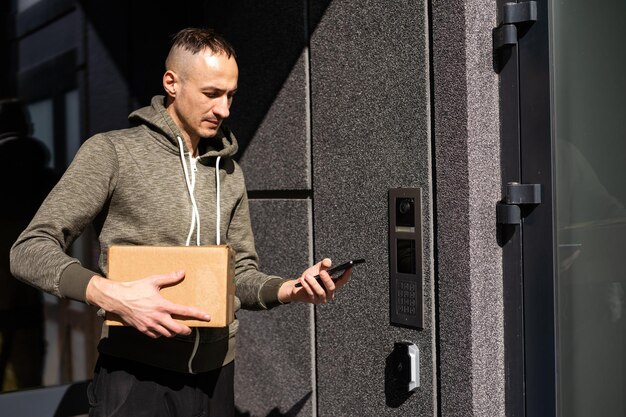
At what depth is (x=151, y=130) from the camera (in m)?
2.20

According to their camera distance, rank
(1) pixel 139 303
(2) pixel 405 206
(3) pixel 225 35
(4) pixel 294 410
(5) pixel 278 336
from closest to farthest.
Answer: (1) pixel 139 303 < (2) pixel 405 206 < (4) pixel 294 410 < (5) pixel 278 336 < (3) pixel 225 35

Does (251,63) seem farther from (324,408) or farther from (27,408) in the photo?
(27,408)

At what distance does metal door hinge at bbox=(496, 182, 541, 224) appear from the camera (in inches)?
90.7

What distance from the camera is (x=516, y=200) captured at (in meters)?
2.32

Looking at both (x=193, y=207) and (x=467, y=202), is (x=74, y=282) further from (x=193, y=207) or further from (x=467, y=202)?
(x=467, y=202)

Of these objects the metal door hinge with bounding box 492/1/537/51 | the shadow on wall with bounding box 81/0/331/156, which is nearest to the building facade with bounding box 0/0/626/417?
the metal door hinge with bounding box 492/1/537/51

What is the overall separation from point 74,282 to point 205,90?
65 cm

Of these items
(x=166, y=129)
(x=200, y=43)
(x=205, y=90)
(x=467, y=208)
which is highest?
(x=200, y=43)

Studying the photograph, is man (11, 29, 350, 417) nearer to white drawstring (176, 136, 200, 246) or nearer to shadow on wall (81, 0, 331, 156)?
white drawstring (176, 136, 200, 246)

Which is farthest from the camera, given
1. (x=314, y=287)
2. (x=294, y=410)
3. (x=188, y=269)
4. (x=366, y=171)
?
(x=294, y=410)

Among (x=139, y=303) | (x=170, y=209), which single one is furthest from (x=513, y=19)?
(x=139, y=303)

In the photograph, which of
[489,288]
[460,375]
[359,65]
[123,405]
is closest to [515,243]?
[489,288]

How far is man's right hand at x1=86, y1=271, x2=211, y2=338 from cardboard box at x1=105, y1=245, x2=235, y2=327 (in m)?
0.09

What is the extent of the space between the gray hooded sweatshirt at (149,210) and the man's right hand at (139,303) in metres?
0.12
